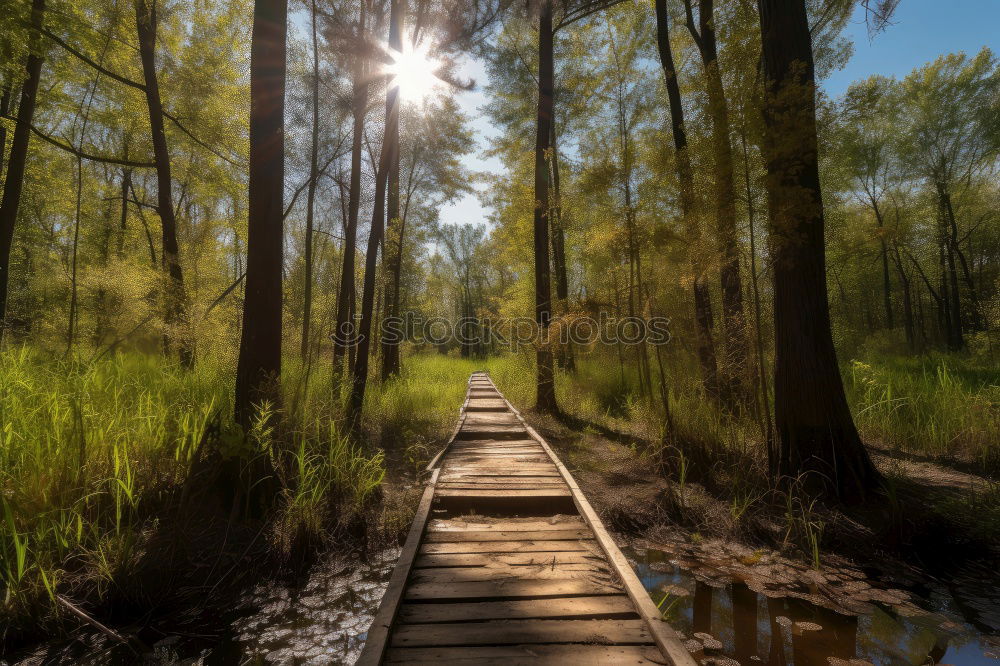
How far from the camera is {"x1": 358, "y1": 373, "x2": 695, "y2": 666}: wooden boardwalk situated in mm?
1992

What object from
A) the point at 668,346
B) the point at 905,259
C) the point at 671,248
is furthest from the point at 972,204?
the point at 671,248

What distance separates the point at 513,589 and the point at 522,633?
413mm

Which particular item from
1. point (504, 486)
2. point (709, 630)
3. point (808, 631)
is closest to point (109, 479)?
point (504, 486)

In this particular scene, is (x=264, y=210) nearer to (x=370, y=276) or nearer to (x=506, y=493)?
(x=370, y=276)

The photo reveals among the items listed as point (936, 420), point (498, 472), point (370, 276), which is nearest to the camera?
point (498, 472)

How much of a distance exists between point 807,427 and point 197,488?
5886 millimetres

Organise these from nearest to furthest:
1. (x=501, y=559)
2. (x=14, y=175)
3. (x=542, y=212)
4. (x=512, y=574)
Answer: (x=512, y=574)
(x=501, y=559)
(x=14, y=175)
(x=542, y=212)

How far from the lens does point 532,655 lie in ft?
6.40

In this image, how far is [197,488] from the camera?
3.50m

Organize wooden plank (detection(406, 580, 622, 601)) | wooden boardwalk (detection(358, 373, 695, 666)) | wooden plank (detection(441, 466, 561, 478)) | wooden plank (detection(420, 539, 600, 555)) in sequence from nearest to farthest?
wooden boardwalk (detection(358, 373, 695, 666)) → wooden plank (detection(406, 580, 622, 601)) → wooden plank (detection(420, 539, 600, 555)) → wooden plank (detection(441, 466, 561, 478))

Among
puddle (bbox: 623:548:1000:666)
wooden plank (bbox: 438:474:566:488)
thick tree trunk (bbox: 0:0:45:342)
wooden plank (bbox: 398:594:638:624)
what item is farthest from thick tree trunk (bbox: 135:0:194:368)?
puddle (bbox: 623:548:1000:666)

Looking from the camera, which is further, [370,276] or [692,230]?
[370,276]

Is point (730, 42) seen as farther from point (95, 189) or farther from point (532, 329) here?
point (95, 189)

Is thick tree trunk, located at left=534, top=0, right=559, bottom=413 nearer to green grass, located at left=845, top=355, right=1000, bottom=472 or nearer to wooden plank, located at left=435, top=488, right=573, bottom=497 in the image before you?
wooden plank, located at left=435, top=488, right=573, bottom=497
